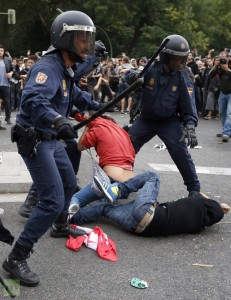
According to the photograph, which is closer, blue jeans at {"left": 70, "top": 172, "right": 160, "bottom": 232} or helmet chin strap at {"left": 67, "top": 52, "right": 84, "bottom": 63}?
helmet chin strap at {"left": 67, "top": 52, "right": 84, "bottom": 63}

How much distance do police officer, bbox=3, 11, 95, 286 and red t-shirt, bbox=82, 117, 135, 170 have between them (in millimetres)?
1599

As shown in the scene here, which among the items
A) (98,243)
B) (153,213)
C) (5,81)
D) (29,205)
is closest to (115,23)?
(5,81)

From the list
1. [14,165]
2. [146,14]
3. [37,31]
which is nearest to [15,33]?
[37,31]

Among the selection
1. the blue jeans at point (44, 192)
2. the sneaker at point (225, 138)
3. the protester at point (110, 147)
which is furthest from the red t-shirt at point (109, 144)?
the sneaker at point (225, 138)

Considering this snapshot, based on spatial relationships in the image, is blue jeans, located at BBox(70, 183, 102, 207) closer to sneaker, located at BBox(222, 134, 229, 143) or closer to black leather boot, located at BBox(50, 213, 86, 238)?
black leather boot, located at BBox(50, 213, 86, 238)

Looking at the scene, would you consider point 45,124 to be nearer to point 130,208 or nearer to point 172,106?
point 130,208

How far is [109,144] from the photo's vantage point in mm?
5234

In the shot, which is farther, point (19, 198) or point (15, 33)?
point (15, 33)

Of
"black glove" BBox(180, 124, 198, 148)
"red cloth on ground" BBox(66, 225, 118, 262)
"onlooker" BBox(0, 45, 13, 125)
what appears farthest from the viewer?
"onlooker" BBox(0, 45, 13, 125)

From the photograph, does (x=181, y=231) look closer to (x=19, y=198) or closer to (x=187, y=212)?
(x=187, y=212)

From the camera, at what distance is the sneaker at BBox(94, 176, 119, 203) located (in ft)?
→ 14.9

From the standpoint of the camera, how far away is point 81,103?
448cm

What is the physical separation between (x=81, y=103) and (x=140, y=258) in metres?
1.43

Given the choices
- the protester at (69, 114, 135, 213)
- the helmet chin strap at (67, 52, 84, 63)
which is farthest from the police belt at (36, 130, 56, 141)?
the protester at (69, 114, 135, 213)
